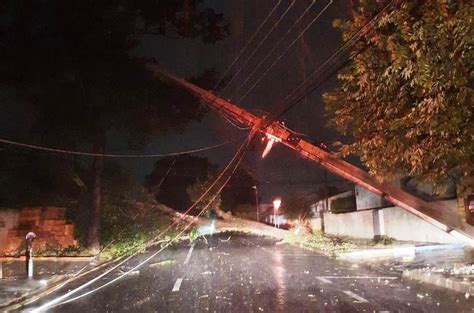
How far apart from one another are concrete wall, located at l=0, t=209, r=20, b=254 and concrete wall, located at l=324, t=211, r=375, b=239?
62.4ft

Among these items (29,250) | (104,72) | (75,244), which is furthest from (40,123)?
(29,250)

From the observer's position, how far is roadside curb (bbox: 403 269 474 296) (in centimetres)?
1114

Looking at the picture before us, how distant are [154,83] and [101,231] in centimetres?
841

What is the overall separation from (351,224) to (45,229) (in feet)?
63.5

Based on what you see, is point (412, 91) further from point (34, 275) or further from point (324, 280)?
point (34, 275)

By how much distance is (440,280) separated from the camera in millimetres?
12344

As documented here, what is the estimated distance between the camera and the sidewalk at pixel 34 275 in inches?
482

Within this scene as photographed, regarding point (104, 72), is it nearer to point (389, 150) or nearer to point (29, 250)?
point (29, 250)

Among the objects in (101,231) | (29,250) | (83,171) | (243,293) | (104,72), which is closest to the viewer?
(243,293)

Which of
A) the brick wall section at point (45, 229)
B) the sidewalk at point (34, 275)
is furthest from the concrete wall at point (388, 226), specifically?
the brick wall section at point (45, 229)

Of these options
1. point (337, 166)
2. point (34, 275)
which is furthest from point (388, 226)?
point (34, 275)

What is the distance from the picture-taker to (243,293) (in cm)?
1164

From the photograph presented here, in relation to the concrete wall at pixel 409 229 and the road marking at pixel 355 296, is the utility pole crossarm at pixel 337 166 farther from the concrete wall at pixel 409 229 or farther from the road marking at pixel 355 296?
the road marking at pixel 355 296

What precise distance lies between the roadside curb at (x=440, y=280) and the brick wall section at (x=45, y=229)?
16.9m
